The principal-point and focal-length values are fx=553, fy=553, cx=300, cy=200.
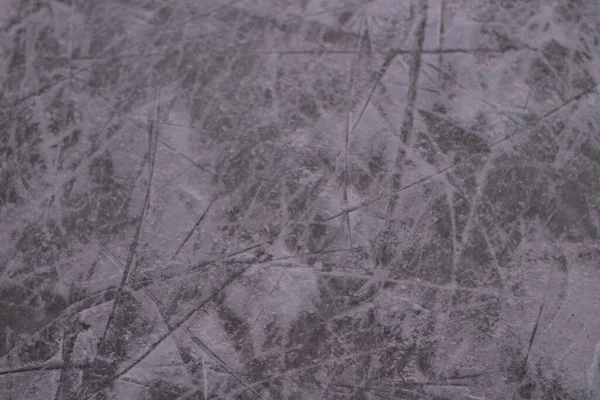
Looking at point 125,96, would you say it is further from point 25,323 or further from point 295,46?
point 25,323

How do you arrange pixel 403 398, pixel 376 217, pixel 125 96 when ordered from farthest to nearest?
1. pixel 125 96
2. pixel 376 217
3. pixel 403 398

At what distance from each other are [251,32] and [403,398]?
1328 mm

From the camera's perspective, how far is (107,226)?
5.78 ft

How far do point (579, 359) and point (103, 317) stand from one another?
1425 millimetres

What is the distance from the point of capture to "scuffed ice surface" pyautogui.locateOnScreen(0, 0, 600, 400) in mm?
1639

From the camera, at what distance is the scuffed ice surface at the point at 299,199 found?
64.5 inches

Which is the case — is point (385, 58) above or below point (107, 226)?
above

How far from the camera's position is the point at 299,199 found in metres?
1.78

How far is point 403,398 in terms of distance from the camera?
5.27 ft

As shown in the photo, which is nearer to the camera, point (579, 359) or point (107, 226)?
point (579, 359)

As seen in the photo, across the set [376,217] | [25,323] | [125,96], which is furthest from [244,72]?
[25,323]

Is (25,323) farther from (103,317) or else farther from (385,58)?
(385,58)

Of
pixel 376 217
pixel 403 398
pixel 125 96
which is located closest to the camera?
pixel 403 398

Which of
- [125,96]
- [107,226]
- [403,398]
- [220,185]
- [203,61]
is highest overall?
[203,61]
